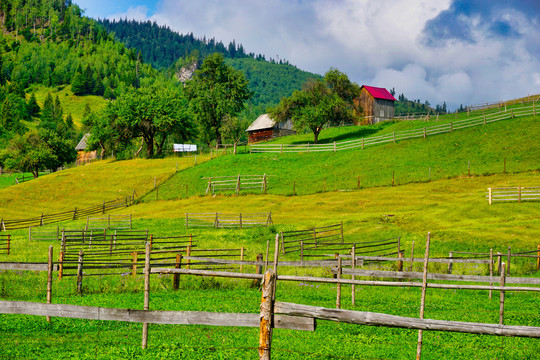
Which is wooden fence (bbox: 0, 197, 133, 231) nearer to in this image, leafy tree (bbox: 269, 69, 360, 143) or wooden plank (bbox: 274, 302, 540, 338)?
leafy tree (bbox: 269, 69, 360, 143)

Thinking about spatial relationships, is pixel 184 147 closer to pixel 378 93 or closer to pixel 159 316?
pixel 378 93

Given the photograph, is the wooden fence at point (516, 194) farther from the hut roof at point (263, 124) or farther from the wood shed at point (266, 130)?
the hut roof at point (263, 124)

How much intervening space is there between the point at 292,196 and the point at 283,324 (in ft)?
143

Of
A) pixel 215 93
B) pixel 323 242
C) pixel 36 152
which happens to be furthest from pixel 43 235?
pixel 36 152

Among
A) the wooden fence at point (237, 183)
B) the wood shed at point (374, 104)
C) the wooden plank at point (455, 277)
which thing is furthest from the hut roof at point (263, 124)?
the wooden plank at point (455, 277)

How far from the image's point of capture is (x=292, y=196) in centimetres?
5038

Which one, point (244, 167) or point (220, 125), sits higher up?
point (220, 125)

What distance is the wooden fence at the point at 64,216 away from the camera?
155ft

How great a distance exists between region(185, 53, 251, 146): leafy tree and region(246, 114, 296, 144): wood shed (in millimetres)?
14106

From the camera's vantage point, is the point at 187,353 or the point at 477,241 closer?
the point at 187,353

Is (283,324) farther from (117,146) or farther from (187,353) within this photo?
(117,146)

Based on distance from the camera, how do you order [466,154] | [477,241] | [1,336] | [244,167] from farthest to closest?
1. [244,167]
2. [466,154]
3. [477,241]
4. [1,336]

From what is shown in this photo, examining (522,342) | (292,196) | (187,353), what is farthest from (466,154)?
(187,353)

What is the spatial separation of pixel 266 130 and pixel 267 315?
10185 centimetres
